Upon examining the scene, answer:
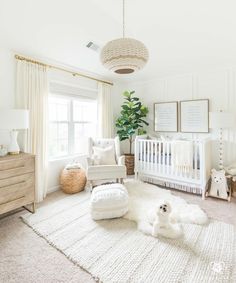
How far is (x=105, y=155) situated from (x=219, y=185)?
1971 mm

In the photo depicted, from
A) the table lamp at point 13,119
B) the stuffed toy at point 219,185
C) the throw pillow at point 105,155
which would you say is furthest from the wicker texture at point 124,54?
the stuffed toy at point 219,185

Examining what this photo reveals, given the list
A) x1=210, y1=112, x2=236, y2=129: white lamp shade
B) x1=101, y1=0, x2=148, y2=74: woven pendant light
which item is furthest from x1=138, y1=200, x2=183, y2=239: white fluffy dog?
x1=210, y1=112, x2=236, y2=129: white lamp shade

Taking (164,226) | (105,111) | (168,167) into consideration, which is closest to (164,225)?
(164,226)

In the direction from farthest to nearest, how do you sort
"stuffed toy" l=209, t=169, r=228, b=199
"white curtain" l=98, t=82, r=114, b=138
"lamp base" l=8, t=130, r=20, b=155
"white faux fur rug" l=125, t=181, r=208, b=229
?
"white curtain" l=98, t=82, r=114, b=138 < "stuffed toy" l=209, t=169, r=228, b=199 < "lamp base" l=8, t=130, r=20, b=155 < "white faux fur rug" l=125, t=181, r=208, b=229

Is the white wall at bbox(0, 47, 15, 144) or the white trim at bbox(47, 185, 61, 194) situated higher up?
the white wall at bbox(0, 47, 15, 144)

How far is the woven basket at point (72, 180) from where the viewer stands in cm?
315

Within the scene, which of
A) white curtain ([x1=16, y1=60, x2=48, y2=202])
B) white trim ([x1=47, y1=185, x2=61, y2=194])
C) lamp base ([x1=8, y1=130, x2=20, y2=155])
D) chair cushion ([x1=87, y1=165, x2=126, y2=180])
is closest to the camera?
lamp base ([x1=8, y1=130, x2=20, y2=155])

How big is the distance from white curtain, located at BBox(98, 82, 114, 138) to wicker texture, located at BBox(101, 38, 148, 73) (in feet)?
8.37

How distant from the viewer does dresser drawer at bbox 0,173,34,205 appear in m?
2.15

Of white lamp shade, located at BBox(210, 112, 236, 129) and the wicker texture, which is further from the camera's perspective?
white lamp shade, located at BBox(210, 112, 236, 129)

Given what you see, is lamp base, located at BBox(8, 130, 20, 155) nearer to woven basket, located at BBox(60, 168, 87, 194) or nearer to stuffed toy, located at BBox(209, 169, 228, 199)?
woven basket, located at BBox(60, 168, 87, 194)

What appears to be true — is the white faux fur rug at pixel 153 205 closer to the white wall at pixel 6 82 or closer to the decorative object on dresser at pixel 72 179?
the decorative object on dresser at pixel 72 179

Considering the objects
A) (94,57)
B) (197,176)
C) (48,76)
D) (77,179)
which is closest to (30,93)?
(48,76)

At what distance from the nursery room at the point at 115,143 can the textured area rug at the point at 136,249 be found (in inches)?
0.5
